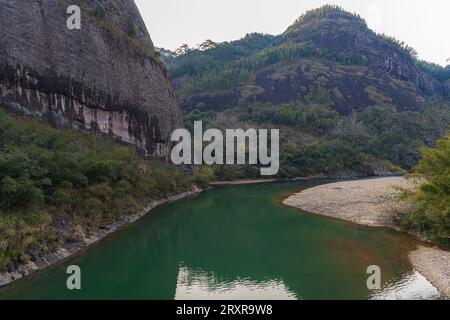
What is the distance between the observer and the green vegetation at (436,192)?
19.6 meters

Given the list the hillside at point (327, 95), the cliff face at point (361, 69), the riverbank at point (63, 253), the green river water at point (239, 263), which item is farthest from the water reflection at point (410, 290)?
the cliff face at point (361, 69)

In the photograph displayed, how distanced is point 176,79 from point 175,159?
82.3 metres

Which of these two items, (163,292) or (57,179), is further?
(57,179)

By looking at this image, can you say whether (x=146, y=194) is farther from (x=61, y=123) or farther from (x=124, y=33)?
(x=124, y=33)

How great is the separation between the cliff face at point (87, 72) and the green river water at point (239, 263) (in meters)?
12.3

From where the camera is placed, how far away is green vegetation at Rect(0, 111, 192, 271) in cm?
1755

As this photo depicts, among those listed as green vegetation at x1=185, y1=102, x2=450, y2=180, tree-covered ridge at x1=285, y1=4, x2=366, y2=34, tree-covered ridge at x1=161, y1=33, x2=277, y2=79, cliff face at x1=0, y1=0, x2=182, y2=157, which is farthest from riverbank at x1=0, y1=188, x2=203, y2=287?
tree-covered ridge at x1=285, y1=4, x2=366, y2=34

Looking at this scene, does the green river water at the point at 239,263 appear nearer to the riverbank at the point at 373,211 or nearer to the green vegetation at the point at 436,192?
the riverbank at the point at 373,211

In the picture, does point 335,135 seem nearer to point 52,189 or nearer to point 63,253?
point 52,189

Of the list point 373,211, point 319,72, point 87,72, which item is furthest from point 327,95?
point 373,211

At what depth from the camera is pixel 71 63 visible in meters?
34.2

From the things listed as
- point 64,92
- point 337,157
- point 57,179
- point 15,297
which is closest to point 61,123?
point 64,92

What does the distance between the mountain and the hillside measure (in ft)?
1.03

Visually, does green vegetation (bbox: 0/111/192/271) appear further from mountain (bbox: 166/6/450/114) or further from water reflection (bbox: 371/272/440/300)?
mountain (bbox: 166/6/450/114)
